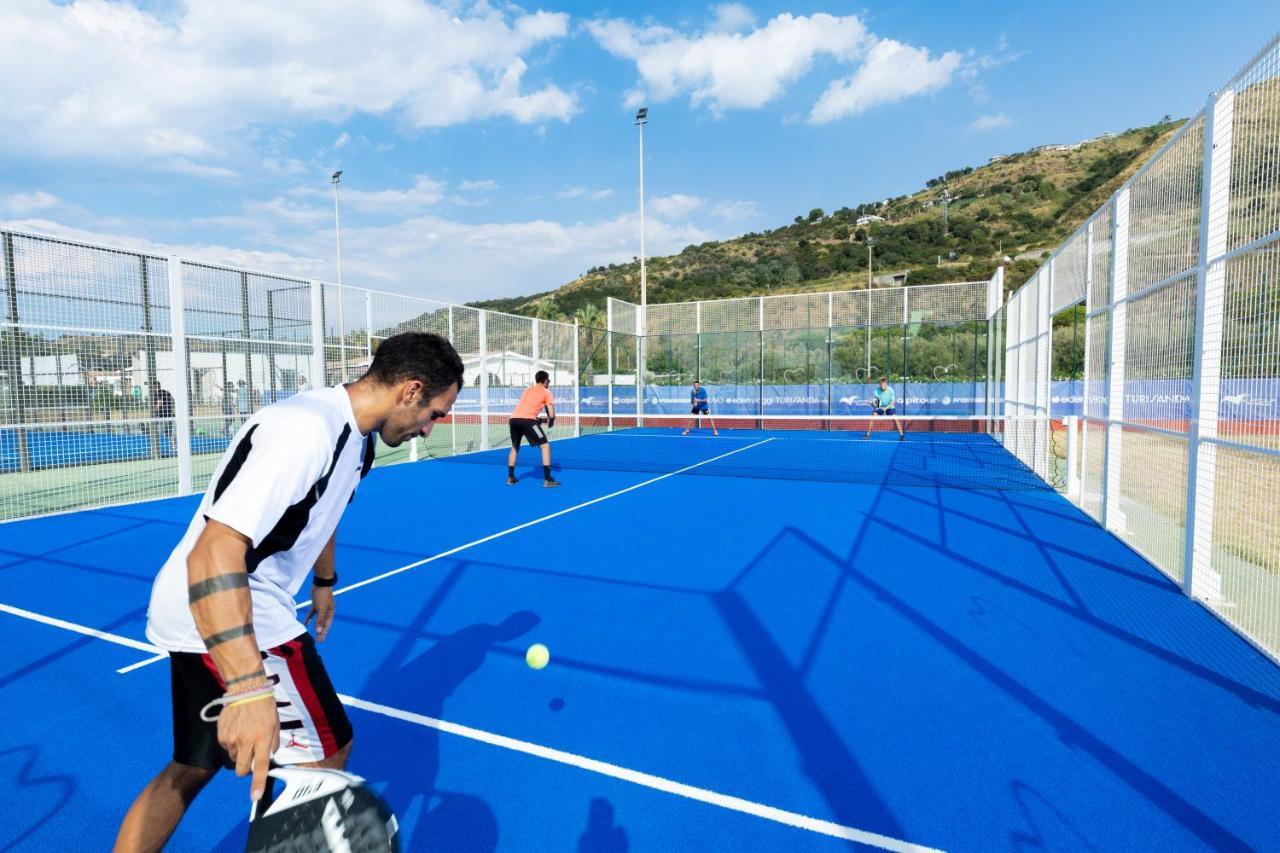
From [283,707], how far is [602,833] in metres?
1.20

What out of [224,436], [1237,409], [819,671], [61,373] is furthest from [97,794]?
[224,436]

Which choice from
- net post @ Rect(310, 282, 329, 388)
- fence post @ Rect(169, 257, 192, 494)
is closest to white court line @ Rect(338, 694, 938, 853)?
fence post @ Rect(169, 257, 192, 494)

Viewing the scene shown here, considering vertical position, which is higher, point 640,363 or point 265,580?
point 640,363

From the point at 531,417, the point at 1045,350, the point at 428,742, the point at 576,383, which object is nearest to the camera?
the point at 428,742

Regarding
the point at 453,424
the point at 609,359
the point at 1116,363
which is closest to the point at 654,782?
the point at 1116,363

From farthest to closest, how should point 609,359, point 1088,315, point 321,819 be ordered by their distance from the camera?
point 609,359, point 1088,315, point 321,819

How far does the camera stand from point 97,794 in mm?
2621

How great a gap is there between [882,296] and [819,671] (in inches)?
792

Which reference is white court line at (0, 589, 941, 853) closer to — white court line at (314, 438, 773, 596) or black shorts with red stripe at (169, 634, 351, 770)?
black shorts with red stripe at (169, 634, 351, 770)

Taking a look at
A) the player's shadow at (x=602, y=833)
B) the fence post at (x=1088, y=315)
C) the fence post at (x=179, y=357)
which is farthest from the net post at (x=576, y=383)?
the player's shadow at (x=602, y=833)

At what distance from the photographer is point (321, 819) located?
1357 millimetres

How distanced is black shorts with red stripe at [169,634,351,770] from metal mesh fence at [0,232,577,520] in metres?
8.51

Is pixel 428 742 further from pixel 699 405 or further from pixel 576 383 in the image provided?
pixel 699 405

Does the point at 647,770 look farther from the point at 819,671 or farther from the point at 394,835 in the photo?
the point at 394,835
